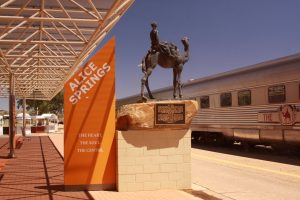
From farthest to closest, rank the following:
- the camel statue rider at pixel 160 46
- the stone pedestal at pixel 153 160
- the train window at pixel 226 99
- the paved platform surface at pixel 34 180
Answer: the train window at pixel 226 99 < the camel statue rider at pixel 160 46 < the stone pedestal at pixel 153 160 < the paved platform surface at pixel 34 180

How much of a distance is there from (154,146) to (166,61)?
2.45 meters

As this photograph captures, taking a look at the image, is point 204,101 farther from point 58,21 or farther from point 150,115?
point 150,115

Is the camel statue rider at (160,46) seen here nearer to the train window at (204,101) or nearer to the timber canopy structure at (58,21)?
the timber canopy structure at (58,21)

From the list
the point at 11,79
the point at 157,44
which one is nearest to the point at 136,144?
the point at 157,44

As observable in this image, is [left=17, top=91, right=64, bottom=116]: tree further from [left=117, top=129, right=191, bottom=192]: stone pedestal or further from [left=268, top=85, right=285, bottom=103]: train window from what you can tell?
[left=117, top=129, right=191, bottom=192]: stone pedestal

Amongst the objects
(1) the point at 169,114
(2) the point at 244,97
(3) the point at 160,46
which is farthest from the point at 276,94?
(1) the point at 169,114

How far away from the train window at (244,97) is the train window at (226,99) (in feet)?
2.97

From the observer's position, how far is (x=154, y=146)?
991cm

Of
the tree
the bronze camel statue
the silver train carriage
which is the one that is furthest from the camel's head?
the tree

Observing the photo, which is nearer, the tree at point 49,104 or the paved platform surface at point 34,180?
the paved platform surface at point 34,180

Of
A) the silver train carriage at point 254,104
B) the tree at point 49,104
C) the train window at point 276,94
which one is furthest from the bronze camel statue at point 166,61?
the tree at point 49,104

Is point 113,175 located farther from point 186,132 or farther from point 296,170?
point 296,170

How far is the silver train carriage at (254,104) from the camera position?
15570mm

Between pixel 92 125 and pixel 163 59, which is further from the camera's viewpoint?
pixel 163 59
